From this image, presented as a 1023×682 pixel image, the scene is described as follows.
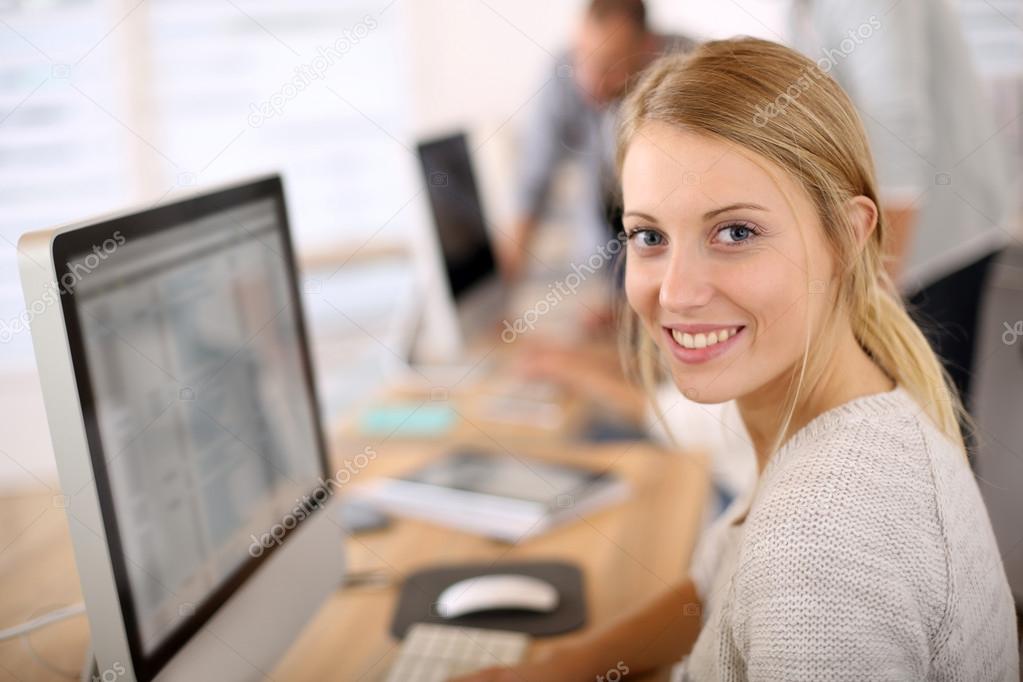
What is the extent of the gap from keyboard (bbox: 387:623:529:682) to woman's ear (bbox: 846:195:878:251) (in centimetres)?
62

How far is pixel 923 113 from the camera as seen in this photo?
1.79 metres

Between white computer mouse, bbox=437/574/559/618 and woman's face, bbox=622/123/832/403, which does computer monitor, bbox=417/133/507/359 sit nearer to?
white computer mouse, bbox=437/574/559/618

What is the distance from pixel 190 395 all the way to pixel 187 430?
0.03 metres

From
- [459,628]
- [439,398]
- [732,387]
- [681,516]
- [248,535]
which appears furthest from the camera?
[439,398]

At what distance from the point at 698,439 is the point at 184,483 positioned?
1075 mm

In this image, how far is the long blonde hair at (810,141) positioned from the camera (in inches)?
31.9

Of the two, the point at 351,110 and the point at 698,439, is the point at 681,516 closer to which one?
the point at 698,439

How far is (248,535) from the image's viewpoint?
1003mm

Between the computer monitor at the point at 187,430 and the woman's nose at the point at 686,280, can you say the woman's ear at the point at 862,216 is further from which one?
the computer monitor at the point at 187,430

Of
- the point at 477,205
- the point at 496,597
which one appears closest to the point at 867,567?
the point at 496,597

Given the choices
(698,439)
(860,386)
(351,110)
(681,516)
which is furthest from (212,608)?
(351,110)

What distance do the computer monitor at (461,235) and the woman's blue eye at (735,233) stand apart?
1187 mm

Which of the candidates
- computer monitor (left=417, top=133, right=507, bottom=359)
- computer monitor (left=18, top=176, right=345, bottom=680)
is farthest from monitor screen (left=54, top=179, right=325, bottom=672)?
computer monitor (left=417, top=133, right=507, bottom=359)

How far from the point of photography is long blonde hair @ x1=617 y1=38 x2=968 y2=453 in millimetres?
811
